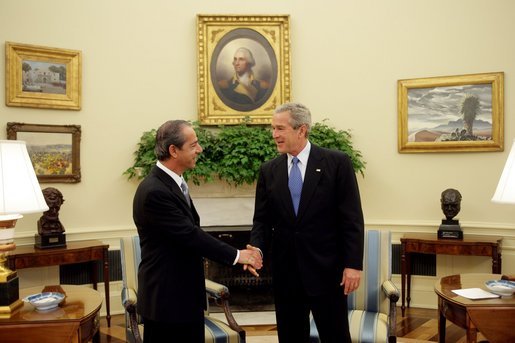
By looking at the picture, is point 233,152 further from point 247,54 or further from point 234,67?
point 247,54

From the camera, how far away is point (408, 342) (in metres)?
4.45

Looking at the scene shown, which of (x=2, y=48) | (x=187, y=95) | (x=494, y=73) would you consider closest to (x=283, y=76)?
(x=187, y=95)

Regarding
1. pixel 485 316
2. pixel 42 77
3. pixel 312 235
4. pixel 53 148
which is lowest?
pixel 485 316

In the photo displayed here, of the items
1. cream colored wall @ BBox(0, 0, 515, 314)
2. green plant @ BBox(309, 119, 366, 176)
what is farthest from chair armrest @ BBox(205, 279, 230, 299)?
green plant @ BBox(309, 119, 366, 176)

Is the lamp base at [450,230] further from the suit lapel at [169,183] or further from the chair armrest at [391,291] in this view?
the suit lapel at [169,183]

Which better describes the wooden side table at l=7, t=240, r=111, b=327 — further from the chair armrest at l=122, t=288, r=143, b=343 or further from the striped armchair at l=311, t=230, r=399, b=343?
the striped armchair at l=311, t=230, r=399, b=343

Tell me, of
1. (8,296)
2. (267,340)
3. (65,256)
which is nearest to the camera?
(8,296)

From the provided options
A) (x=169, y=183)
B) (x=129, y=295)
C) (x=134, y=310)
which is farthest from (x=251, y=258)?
(x=129, y=295)

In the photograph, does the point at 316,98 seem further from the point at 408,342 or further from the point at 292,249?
the point at 292,249

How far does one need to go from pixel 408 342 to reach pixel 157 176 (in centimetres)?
315

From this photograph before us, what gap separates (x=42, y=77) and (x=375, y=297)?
13.8 feet

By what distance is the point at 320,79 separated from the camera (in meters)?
5.96

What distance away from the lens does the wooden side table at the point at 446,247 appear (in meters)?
4.97

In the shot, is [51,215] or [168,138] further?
[51,215]
